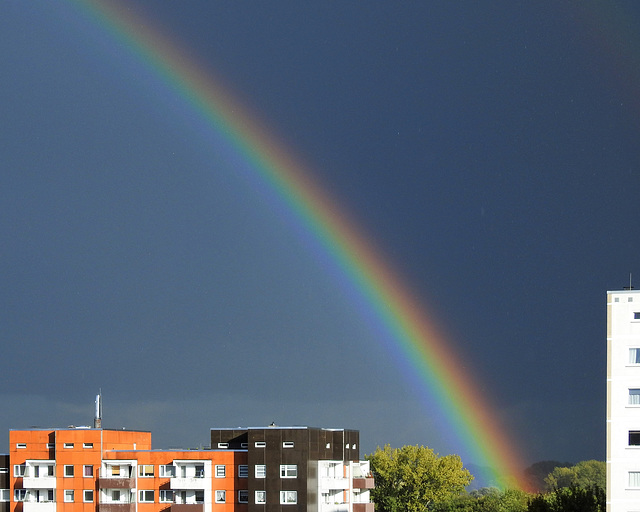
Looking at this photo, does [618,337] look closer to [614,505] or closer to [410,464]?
[614,505]

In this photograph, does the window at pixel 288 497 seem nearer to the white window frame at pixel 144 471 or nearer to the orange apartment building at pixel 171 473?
the orange apartment building at pixel 171 473

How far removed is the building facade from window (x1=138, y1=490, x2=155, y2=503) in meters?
0.09

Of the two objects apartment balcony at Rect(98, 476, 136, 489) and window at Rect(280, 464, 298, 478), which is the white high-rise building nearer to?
window at Rect(280, 464, 298, 478)

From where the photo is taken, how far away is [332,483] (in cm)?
9794

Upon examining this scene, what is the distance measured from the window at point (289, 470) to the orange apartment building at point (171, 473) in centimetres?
8

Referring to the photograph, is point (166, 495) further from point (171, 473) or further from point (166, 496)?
point (171, 473)

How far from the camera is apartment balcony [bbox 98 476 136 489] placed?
95875 millimetres

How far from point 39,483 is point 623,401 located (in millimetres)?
57893

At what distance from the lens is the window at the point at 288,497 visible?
9175 centimetres

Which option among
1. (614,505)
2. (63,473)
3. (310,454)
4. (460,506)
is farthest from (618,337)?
(460,506)

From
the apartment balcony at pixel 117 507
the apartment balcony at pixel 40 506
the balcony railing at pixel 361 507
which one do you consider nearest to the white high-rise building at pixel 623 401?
the apartment balcony at pixel 117 507

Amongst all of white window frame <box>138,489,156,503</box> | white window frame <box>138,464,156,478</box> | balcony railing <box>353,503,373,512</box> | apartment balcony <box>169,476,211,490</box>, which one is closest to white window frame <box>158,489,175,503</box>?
white window frame <box>138,489,156,503</box>

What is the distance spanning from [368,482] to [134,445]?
23474 millimetres

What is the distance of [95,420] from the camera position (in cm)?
10619
